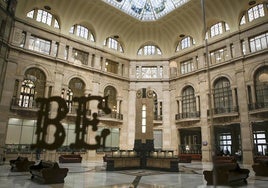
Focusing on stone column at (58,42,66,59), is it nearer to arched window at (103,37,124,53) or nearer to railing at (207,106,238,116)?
arched window at (103,37,124,53)

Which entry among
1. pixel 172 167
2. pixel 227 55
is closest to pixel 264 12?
pixel 227 55

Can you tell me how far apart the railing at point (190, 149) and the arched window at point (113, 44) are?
Answer: 16.1 meters

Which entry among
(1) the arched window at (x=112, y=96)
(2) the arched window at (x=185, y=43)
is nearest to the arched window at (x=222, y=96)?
(2) the arched window at (x=185, y=43)

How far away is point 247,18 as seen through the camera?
2341 centimetres

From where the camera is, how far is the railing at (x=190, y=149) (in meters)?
27.6

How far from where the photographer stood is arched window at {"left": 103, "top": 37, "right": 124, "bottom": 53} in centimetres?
2974

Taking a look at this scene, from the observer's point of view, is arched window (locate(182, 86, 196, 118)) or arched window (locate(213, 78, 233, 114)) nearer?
arched window (locate(213, 78, 233, 114))

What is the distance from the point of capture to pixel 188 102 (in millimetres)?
27906

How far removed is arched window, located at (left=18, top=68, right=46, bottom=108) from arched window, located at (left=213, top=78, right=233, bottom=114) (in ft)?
64.5

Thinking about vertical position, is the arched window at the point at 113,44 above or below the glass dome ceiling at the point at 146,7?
below

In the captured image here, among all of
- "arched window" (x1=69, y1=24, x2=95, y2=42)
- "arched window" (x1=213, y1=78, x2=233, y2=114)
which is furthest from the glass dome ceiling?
"arched window" (x1=213, y1=78, x2=233, y2=114)

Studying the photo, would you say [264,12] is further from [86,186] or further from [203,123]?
[86,186]

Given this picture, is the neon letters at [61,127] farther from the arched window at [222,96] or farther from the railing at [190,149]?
the railing at [190,149]

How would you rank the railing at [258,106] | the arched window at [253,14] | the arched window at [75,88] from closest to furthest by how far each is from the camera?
the railing at [258,106] → the arched window at [253,14] → the arched window at [75,88]
